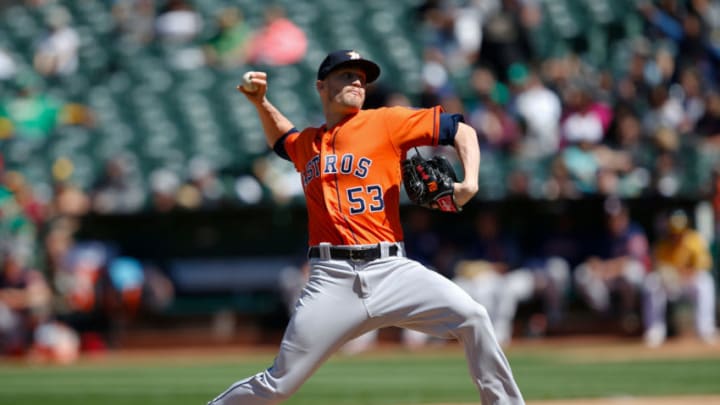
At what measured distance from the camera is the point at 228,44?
52.0 ft

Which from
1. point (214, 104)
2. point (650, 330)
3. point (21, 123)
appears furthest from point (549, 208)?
point (21, 123)

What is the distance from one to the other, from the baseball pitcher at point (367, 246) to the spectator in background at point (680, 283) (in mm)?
7676

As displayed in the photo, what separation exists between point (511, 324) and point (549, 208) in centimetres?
140

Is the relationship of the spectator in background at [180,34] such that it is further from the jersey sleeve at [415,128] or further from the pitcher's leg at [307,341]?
the pitcher's leg at [307,341]

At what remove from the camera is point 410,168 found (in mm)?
4473

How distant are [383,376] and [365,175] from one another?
5.02 meters

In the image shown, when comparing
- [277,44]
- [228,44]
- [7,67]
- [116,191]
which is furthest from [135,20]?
[116,191]

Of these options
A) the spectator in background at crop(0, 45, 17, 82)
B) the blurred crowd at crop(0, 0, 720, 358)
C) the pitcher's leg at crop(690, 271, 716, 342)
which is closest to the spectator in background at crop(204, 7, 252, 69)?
the blurred crowd at crop(0, 0, 720, 358)

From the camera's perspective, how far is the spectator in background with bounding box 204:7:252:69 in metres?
15.7

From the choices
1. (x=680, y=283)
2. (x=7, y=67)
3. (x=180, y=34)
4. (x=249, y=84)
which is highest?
(x=180, y=34)

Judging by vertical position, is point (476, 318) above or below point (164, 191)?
below

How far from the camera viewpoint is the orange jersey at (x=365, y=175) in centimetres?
444

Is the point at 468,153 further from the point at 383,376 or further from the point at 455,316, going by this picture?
the point at 383,376

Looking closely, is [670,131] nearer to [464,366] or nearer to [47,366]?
[464,366]
